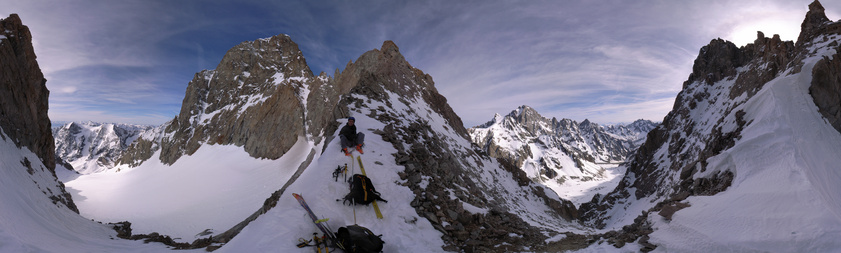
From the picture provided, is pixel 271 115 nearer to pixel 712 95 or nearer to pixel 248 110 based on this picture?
pixel 248 110

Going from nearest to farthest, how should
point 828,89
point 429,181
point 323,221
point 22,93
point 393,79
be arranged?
point 323,221 → point 429,181 → point 22,93 → point 828,89 → point 393,79

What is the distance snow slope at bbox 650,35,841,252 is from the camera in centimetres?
652

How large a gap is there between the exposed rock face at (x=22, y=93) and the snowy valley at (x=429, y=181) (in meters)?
0.13

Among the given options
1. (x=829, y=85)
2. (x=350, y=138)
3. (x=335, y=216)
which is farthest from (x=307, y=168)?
(x=829, y=85)

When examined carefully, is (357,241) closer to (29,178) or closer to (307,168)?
(307,168)

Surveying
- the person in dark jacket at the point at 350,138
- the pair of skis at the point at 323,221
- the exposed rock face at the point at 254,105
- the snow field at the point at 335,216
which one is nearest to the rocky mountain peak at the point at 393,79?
the exposed rock face at the point at 254,105

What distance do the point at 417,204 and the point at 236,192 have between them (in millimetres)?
32149

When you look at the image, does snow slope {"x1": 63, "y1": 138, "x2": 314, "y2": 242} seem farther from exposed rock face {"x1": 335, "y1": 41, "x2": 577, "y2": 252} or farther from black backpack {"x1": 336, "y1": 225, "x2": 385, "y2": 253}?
black backpack {"x1": 336, "y1": 225, "x2": 385, "y2": 253}

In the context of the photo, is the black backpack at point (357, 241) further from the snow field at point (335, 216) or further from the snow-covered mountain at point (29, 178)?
the snow-covered mountain at point (29, 178)

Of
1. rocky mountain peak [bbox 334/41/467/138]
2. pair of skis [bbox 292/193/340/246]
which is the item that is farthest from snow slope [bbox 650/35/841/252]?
rocky mountain peak [bbox 334/41/467/138]

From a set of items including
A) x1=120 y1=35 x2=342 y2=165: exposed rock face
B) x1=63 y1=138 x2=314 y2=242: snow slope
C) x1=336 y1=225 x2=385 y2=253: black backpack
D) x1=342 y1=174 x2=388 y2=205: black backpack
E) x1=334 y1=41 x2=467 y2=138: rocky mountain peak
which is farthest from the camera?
x1=120 y1=35 x2=342 y2=165: exposed rock face

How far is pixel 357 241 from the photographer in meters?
7.80

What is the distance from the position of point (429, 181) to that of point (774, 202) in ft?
35.2

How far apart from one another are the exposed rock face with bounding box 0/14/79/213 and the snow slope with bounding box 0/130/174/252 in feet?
1.81
